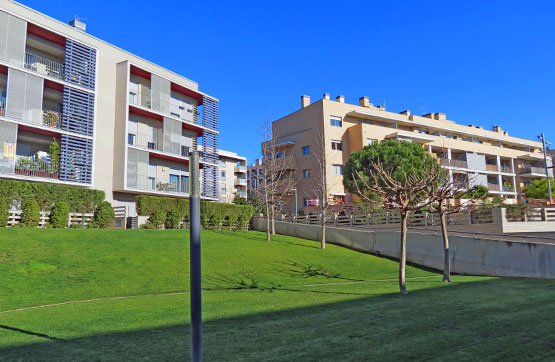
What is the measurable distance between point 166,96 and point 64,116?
997 centimetres

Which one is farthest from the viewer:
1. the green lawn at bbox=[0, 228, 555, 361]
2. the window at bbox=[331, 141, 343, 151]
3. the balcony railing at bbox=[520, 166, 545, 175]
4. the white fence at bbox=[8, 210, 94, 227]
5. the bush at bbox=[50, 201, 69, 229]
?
the balcony railing at bbox=[520, 166, 545, 175]

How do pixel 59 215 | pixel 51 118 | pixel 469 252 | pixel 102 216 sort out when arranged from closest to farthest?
pixel 469 252 → pixel 59 215 → pixel 102 216 → pixel 51 118

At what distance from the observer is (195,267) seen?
12.9 feet

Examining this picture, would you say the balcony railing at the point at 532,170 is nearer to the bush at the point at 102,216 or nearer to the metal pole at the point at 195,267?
the bush at the point at 102,216

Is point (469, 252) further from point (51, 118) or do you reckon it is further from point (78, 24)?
point (78, 24)

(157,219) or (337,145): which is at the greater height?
(337,145)

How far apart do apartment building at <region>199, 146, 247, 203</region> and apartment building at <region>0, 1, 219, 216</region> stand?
117 ft

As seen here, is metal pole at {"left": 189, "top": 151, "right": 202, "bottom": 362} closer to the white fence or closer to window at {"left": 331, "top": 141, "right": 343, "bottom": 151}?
the white fence

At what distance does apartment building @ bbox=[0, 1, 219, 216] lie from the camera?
88.9ft

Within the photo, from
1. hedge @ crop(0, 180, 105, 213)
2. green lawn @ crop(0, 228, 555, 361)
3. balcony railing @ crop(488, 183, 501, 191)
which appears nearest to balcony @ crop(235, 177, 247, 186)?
balcony railing @ crop(488, 183, 501, 191)

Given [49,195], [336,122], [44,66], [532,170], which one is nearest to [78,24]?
[44,66]

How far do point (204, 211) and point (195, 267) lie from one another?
94.2ft

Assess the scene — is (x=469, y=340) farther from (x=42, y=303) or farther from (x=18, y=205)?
(x=18, y=205)

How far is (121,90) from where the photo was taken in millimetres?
33312
